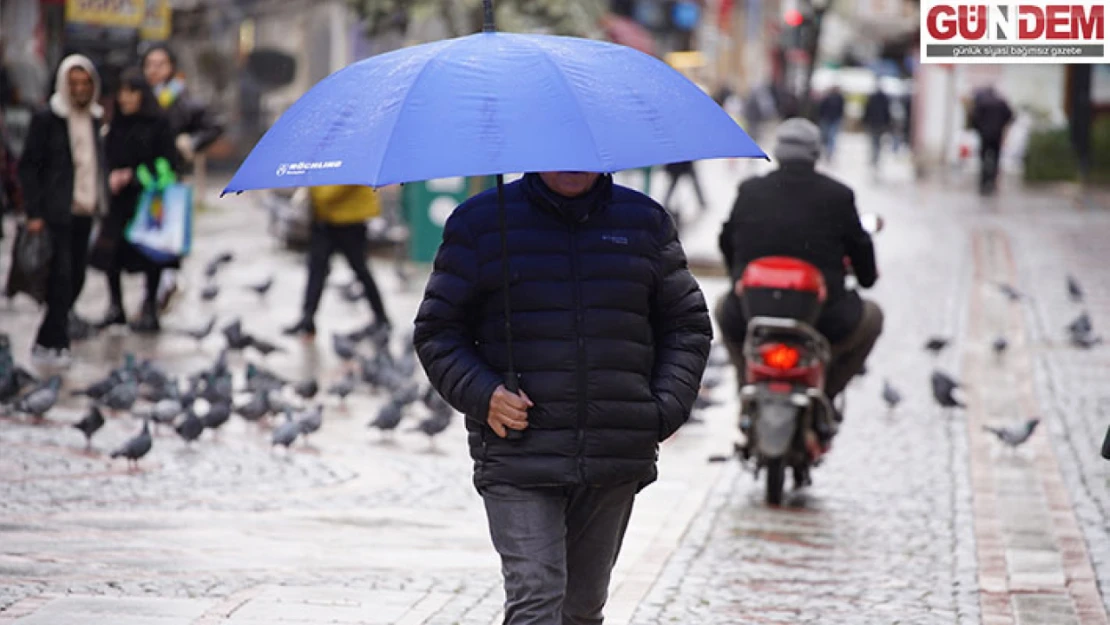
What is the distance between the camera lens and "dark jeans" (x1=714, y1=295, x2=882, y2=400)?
916 cm

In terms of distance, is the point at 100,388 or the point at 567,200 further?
the point at 100,388

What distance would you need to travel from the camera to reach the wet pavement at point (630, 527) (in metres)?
7.17

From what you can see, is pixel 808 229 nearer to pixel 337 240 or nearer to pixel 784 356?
pixel 784 356

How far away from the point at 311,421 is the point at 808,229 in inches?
116

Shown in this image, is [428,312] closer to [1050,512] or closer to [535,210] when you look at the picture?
[535,210]

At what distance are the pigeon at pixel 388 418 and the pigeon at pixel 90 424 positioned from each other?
1413 mm

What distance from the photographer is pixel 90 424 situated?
9.98 metres

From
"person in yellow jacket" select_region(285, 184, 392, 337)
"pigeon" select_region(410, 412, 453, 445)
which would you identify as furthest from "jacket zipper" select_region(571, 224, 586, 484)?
"person in yellow jacket" select_region(285, 184, 392, 337)

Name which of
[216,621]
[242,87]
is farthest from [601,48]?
[242,87]

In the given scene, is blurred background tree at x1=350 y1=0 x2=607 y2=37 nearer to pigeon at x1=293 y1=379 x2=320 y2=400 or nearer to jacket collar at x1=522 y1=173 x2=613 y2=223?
pigeon at x1=293 y1=379 x2=320 y2=400

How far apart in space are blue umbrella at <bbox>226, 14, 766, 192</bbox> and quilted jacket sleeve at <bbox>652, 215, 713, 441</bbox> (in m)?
0.32

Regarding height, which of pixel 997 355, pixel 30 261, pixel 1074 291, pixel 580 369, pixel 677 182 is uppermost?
pixel 580 369

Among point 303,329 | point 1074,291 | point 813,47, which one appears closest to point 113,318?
point 303,329

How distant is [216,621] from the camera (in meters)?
6.62
